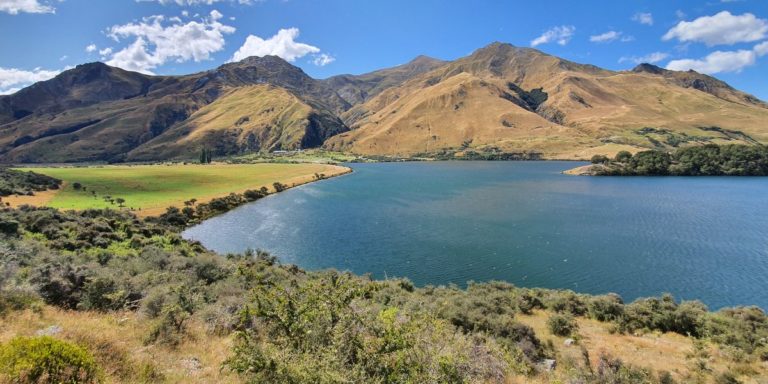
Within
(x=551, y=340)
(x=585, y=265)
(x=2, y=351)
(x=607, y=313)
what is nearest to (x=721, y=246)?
(x=585, y=265)

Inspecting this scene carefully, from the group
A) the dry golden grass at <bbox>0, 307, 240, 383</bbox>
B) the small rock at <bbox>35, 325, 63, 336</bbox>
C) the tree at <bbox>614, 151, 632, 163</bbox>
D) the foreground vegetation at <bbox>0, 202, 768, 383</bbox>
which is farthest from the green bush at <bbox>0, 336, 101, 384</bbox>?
the tree at <bbox>614, 151, 632, 163</bbox>

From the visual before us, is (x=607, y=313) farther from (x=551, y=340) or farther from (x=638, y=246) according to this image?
(x=638, y=246)

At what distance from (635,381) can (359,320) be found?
1108 cm

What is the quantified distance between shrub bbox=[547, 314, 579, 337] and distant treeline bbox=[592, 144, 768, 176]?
161m

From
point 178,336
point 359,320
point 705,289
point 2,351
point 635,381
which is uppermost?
point 2,351

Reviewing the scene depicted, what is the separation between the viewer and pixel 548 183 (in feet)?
449

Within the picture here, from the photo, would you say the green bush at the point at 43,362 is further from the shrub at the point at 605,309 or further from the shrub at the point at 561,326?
the shrub at the point at 605,309

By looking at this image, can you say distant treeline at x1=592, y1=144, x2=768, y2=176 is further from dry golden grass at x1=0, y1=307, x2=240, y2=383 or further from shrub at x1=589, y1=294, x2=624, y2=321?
dry golden grass at x1=0, y1=307, x2=240, y2=383

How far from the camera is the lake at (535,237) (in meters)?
44.8

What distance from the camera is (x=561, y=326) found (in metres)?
26.2

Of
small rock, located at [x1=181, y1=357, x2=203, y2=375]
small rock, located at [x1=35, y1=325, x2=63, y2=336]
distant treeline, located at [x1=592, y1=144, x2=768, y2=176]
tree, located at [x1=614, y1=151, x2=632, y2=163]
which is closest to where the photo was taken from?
small rock, located at [x1=35, y1=325, x2=63, y2=336]

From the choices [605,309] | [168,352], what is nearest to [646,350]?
[605,309]

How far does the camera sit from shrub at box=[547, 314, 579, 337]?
85.8 ft

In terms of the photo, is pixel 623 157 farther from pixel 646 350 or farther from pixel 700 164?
pixel 646 350
